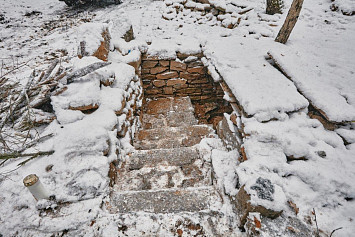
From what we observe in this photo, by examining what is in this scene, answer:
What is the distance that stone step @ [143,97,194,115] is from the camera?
4020 millimetres

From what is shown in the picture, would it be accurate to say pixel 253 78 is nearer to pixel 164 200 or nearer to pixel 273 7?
pixel 164 200

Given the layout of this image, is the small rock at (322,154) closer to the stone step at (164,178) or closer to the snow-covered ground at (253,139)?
the snow-covered ground at (253,139)

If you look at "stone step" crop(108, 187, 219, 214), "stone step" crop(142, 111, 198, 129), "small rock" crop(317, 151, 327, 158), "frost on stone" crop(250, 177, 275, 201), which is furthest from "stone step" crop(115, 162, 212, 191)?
"stone step" crop(142, 111, 198, 129)

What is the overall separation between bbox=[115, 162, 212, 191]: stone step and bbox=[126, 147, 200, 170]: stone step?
0.06 metres

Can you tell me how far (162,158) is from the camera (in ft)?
6.77

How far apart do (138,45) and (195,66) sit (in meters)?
1.32

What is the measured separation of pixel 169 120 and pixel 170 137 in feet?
2.73

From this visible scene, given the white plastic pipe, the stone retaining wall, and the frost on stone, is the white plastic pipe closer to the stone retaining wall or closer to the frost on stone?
the frost on stone

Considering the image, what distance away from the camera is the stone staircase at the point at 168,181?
4.81ft

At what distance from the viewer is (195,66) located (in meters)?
4.27

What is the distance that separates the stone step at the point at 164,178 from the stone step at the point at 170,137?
24.7 inches

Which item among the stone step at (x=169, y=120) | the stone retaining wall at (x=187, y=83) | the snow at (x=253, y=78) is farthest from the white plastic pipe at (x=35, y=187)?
the stone retaining wall at (x=187, y=83)

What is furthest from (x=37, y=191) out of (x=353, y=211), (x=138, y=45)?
(x=138, y=45)

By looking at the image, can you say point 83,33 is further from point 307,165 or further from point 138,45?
point 307,165
